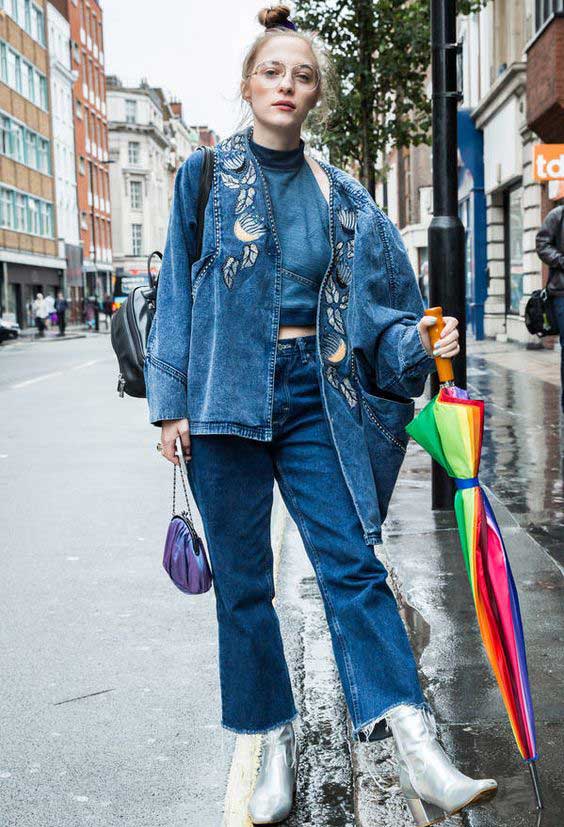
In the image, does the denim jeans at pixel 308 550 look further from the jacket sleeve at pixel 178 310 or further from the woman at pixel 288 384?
the jacket sleeve at pixel 178 310

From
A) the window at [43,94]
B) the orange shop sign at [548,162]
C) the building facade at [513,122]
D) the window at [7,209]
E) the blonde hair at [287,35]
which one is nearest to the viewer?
the blonde hair at [287,35]

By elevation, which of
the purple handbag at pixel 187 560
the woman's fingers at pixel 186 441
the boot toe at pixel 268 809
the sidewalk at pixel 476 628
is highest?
the woman's fingers at pixel 186 441

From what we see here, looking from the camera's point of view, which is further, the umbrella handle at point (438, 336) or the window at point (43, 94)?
the window at point (43, 94)

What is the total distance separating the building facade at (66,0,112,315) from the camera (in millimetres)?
69375

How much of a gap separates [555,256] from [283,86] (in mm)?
6318

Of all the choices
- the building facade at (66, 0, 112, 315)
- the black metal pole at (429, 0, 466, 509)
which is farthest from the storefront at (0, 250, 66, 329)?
the black metal pole at (429, 0, 466, 509)

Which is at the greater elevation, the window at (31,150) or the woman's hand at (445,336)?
the window at (31,150)

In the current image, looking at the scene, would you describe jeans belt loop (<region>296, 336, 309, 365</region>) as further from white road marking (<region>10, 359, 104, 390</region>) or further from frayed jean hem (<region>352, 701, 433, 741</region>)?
white road marking (<region>10, 359, 104, 390</region>)

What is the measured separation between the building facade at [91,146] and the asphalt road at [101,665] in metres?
59.4

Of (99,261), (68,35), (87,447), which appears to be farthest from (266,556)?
(99,261)

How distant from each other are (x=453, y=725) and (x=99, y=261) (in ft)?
245

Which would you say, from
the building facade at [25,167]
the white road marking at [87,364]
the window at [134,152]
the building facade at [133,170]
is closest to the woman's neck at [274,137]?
the white road marking at [87,364]

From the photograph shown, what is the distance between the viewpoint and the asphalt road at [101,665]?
2.98m

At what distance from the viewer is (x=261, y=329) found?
268 centimetres
